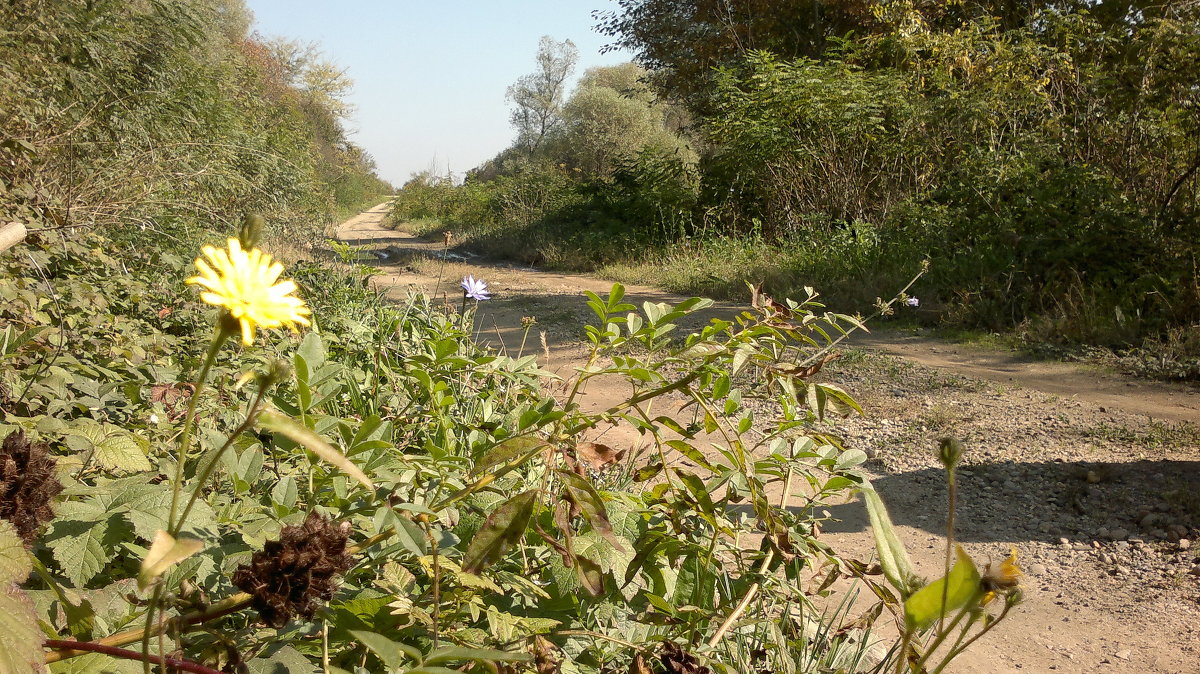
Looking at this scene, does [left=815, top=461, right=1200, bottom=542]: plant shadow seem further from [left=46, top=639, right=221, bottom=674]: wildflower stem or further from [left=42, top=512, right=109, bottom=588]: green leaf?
[left=46, top=639, right=221, bottom=674]: wildflower stem

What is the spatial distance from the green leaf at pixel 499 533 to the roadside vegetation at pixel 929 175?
18.6 feet

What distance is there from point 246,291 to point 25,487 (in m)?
0.57

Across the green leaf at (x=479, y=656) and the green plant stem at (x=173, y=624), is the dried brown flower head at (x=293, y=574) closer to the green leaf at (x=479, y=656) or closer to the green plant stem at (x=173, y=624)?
the green plant stem at (x=173, y=624)

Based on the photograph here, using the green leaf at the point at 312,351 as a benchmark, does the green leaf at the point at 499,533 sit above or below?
below

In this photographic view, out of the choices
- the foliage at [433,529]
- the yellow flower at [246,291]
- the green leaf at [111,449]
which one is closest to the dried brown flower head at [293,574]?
the foliage at [433,529]

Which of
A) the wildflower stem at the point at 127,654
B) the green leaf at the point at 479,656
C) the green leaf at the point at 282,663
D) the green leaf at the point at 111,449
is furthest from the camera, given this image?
the green leaf at the point at 111,449

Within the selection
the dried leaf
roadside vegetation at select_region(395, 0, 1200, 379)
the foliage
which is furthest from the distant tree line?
roadside vegetation at select_region(395, 0, 1200, 379)

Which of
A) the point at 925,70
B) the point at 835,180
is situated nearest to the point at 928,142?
the point at 835,180

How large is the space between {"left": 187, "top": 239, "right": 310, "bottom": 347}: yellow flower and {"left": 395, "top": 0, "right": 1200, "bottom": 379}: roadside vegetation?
6.07 meters

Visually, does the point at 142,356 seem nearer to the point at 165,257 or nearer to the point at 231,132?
the point at 165,257

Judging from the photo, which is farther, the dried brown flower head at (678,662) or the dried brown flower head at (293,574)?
the dried brown flower head at (678,662)

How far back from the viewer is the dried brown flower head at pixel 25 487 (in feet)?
3.09

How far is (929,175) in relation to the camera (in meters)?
9.95

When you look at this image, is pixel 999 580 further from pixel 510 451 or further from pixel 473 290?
pixel 473 290
